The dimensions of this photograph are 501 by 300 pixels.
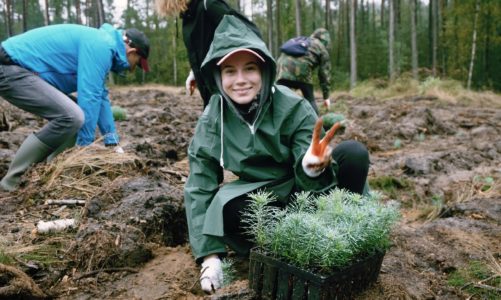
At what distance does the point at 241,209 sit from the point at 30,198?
200 centimetres

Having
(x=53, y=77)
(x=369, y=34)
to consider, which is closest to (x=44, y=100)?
(x=53, y=77)

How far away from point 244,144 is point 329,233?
3.00 feet

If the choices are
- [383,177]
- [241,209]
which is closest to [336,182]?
[241,209]

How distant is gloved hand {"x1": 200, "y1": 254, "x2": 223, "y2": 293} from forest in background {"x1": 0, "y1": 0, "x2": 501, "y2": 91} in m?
12.8

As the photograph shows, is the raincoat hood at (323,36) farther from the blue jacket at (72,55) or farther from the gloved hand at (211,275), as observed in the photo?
the gloved hand at (211,275)

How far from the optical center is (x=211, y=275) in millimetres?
1990

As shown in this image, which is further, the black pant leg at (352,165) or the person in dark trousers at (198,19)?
the person in dark trousers at (198,19)

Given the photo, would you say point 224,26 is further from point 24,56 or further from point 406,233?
point 24,56

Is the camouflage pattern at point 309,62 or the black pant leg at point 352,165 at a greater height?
the camouflage pattern at point 309,62

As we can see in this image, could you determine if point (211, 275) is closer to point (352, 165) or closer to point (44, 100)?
point (352, 165)

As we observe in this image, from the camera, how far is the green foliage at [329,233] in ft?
4.88

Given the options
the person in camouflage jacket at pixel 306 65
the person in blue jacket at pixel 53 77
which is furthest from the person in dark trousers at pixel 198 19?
the person in camouflage jacket at pixel 306 65

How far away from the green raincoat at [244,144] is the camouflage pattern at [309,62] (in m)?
3.64

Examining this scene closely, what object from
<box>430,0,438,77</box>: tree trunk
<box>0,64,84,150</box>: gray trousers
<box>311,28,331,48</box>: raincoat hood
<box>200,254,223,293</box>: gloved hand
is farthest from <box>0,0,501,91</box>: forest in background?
<box>200,254,223,293</box>: gloved hand
